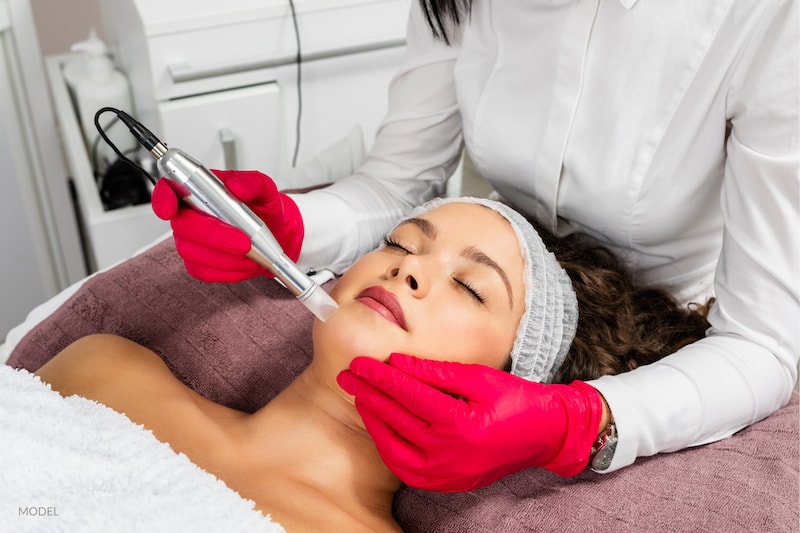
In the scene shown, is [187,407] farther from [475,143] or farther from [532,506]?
[475,143]

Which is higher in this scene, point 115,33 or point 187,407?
point 115,33

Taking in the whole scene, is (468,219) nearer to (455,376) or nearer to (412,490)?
(455,376)

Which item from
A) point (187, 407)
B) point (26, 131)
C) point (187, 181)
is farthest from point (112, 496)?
point (26, 131)

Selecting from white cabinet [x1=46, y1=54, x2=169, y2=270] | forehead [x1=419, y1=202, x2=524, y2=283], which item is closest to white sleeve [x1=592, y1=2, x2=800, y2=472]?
forehead [x1=419, y1=202, x2=524, y2=283]

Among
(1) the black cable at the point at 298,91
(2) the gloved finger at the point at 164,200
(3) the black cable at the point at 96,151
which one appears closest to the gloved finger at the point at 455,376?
(2) the gloved finger at the point at 164,200

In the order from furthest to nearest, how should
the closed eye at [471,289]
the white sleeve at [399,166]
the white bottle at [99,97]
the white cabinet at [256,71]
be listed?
the white bottle at [99,97], the white cabinet at [256,71], the white sleeve at [399,166], the closed eye at [471,289]

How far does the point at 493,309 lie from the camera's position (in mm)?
1151

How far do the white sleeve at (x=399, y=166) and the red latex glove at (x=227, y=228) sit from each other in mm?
64

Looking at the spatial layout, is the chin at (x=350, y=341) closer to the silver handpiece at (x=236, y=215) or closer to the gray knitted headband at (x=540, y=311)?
the silver handpiece at (x=236, y=215)

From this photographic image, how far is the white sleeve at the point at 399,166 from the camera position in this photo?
4.71ft

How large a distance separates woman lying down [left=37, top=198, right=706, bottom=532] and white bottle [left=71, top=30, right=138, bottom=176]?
83 cm

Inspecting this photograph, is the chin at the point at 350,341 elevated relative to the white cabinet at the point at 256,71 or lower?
lower

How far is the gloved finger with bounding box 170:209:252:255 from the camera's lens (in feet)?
3.51

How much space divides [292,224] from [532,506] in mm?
580
